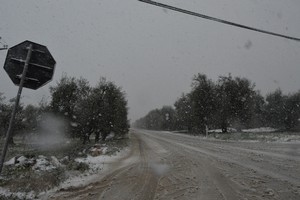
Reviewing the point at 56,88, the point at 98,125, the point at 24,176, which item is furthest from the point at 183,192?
the point at 56,88

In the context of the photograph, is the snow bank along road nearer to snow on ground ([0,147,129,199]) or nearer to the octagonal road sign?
snow on ground ([0,147,129,199])

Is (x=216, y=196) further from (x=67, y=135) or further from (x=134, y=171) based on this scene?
(x=67, y=135)

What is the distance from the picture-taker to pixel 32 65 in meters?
4.73

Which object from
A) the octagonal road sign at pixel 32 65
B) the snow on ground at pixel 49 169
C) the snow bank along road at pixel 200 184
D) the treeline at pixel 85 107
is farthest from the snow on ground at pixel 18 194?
the treeline at pixel 85 107

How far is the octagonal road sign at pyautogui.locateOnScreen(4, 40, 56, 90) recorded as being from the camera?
15.2ft

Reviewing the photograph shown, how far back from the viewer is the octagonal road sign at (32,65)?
15.2 feet

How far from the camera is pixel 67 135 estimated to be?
3120 centimetres

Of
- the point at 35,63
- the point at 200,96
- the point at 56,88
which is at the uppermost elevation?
the point at 200,96

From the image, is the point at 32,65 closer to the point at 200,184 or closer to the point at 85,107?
the point at 200,184

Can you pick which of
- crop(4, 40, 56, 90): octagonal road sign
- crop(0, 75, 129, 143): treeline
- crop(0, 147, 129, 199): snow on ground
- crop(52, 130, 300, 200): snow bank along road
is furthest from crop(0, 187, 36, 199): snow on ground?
crop(0, 75, 129, 143): treeline

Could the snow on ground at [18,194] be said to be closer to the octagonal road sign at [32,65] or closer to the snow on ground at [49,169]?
the snow on ground at [49,169]

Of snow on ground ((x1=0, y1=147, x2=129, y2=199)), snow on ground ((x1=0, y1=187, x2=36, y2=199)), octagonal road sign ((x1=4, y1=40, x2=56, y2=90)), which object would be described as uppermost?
octagonal road sign ((x1=4, y1=40, x2=56, y2=90))

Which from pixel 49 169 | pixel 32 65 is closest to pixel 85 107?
pixel 49 169

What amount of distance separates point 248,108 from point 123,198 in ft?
138
